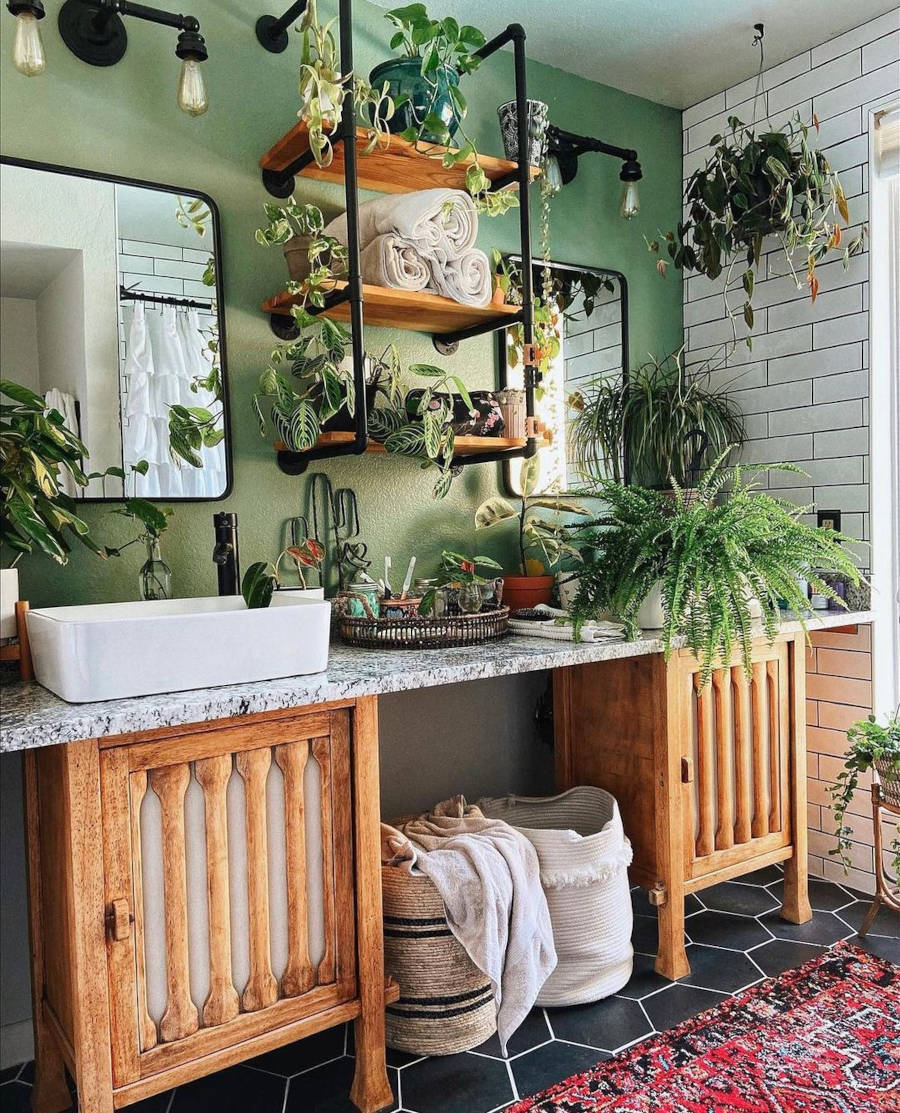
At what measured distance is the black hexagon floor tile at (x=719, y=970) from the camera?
7.09 ft

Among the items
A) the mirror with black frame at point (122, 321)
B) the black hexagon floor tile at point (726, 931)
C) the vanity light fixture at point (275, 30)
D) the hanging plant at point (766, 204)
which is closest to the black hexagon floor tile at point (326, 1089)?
the black hexagon floor tile at point (726, 931)

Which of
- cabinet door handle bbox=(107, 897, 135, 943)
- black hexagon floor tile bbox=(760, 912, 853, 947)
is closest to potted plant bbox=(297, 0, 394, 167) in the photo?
cabinet door handle bbox=(107, 897, 135, 943)

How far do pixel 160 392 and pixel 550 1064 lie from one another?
1737 mm

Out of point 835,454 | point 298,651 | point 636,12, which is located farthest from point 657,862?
point 636,12

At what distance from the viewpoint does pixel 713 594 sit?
208 centimetres

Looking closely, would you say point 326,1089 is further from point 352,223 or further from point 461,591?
point 352,223

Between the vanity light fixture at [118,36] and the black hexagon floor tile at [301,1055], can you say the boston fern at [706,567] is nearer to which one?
the black hexagon floor tile at [301,1055]

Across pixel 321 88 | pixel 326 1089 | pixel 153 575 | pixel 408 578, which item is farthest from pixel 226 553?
pixel 326 1089

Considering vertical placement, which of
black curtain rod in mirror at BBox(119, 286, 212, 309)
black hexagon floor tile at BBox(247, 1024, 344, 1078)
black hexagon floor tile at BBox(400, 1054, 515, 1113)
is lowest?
black hexagon floor tile at BBox(247, 1024, 344, 1078)

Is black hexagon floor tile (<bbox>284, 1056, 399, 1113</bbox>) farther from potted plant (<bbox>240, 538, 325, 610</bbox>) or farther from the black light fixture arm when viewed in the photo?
the black light fixture arm

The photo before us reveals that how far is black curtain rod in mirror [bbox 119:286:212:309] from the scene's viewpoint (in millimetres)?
2016

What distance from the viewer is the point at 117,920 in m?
1.45

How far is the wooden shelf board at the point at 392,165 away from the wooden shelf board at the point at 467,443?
691 millimetres

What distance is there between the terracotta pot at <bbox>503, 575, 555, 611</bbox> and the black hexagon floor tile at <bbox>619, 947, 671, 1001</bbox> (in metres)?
0.99
